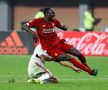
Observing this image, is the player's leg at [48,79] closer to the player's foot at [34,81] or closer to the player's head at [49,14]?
the player's foot at [34,81]

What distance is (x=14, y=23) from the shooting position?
43125 mm

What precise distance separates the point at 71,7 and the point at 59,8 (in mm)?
934

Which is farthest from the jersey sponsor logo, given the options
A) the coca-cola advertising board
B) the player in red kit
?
the player in red kit

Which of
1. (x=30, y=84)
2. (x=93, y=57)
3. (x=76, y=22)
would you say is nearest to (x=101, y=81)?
(x=30, y=84)

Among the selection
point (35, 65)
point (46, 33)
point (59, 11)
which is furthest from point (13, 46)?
point (59, 11)

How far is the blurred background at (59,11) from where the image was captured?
41.8m

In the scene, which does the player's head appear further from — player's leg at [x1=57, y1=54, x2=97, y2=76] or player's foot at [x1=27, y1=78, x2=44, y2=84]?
player's foot at [x1=27, y1=78, x2=44, y2=84]

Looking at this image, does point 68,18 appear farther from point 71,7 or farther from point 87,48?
point 87,48

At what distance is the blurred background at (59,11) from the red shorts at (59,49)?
2651 centimetres

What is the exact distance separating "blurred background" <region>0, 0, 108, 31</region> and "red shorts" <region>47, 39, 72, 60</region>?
26512mm

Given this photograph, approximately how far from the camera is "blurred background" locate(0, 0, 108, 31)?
41.8m

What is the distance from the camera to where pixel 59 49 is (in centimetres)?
1469

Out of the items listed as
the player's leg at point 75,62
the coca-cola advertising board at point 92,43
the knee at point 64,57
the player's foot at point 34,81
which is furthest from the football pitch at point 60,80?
the coca-cola advertising board at point 92,43

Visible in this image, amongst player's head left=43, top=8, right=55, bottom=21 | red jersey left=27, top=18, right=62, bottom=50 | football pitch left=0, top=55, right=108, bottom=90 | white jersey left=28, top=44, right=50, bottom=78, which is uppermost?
player's head left=43, top=8, right=55, bottom=21
